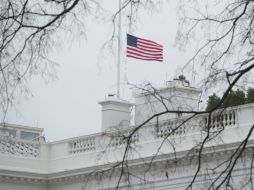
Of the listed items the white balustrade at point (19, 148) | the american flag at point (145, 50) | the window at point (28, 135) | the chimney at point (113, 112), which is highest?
the american flag at point (145, 50)

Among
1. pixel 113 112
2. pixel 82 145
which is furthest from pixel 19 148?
pixel 113 112

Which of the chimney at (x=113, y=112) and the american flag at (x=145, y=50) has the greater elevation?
the american flag at (x=145, y=50)

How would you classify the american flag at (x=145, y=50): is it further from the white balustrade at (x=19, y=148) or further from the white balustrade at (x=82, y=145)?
the white balustrade at (x=19, y=148)

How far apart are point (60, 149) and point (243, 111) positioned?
10.1 metres

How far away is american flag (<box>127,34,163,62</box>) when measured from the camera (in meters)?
36.5

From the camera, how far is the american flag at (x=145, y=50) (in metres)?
36.5

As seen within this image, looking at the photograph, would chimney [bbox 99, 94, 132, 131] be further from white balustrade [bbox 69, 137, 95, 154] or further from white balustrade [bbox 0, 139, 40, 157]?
white balustrade [bbox 0, 139, 40, 157]

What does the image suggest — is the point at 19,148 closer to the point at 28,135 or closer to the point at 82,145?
the point at 82,145

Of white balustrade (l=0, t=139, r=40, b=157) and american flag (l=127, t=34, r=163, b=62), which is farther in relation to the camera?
american flag (l=127, t=34, r=163, b=62)

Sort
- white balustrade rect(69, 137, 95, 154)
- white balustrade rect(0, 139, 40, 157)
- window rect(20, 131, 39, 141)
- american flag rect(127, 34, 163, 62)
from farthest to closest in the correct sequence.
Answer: window rect(20, 131, 39, 141)
american flag rect(127, 34, 163, 62)
white balustrade rect(0, 139, 40, 157)
white balustrade rect(69, 137, 95, 154)

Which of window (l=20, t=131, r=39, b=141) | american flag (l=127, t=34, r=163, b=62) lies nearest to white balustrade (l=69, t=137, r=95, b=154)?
american flag (l=127, t=34, r=163, b=62)

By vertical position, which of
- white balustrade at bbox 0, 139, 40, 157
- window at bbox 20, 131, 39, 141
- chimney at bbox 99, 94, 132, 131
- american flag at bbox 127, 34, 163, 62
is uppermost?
american flag at bbox 127, 34, 163, 62

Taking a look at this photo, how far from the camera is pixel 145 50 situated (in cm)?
3712

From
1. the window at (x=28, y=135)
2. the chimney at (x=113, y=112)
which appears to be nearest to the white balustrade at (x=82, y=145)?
the chimney at (x=113, y=112)
